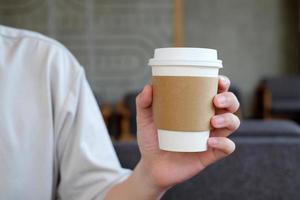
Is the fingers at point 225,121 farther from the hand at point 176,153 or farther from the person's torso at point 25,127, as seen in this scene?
the person's torso at point 25,127

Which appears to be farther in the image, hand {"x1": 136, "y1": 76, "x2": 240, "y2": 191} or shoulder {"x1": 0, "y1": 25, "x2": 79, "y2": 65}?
shoulder {"x1": 0, "y1": 25, "x2": 79, "y2": 65}

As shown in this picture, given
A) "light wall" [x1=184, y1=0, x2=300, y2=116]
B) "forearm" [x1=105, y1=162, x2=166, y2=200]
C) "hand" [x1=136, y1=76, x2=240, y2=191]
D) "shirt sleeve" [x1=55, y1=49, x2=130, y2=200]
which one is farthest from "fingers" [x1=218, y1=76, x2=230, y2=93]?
"light wall" [x1=184, y1=0, x2=300, y2=116]

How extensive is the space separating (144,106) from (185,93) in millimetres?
114

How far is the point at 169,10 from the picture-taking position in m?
5.16

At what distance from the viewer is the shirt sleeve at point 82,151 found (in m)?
0.95

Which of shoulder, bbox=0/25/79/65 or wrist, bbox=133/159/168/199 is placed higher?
shoulder, bbox=0/25/79/65

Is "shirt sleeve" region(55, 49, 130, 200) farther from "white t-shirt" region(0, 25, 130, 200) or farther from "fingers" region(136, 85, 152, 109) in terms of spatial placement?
"fingers" region(136, 85, 152, 109)

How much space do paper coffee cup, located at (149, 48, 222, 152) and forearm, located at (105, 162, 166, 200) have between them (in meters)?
0.17

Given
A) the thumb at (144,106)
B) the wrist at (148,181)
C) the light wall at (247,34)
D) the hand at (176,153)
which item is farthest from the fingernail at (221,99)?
the light wall at (247,34)

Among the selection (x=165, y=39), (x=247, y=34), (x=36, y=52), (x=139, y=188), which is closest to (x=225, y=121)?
(x=139, y=188)

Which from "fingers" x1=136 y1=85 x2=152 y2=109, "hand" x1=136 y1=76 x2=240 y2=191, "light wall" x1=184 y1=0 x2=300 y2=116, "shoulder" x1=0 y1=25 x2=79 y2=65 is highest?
"shoulder" x1=0 y1=25 x2=79 y2=65

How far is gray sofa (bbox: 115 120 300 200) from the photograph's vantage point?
1.20 metres

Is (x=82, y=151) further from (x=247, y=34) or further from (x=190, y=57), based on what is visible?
(x=247, y=34)

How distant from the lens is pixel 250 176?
47.7 inches
